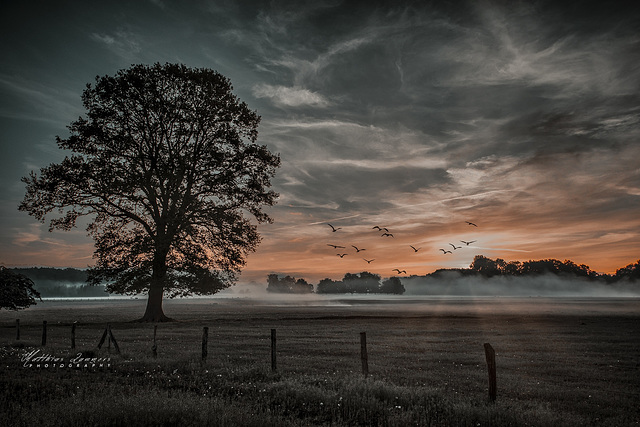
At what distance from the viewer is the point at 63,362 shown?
17.4 meters

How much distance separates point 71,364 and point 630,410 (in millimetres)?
21318

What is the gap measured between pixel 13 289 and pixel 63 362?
2162 cm

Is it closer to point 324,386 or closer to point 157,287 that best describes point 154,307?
point 157,287

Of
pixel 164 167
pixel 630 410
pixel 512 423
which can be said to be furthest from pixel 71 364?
pixel 164 167

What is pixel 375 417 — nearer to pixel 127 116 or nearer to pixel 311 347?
pixel 311 347

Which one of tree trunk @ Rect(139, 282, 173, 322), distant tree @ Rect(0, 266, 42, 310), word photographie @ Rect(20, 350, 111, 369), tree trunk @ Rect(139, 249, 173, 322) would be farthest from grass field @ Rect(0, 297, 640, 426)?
tree trunk @ Rect(139, 282, 173, 322)

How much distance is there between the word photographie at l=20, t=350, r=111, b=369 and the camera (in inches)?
659

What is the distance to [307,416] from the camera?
1060 centimetres

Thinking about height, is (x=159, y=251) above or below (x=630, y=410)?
above

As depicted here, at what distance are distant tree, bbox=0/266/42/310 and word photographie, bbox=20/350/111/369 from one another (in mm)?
18409

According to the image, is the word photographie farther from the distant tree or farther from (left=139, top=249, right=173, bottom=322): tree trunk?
(left=139, top=249, right=173, bottom=322): tree trunk

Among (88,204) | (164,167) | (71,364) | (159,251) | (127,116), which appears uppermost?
(127,116)

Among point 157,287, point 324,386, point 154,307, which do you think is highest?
point 157,287

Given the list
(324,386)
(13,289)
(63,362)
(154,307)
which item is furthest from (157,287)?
(324,386)
